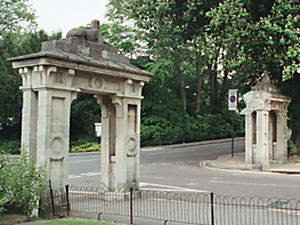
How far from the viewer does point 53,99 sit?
31.3ft

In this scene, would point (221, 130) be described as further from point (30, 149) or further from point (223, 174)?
point (30, 149)

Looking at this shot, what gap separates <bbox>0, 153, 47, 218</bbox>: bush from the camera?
855cm

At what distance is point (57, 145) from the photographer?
9.57 metres

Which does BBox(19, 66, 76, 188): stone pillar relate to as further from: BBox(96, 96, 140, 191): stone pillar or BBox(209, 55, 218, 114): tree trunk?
BBox(209, 55, 218, 114): tree trunk

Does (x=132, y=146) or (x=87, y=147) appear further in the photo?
(x=87, y=147)

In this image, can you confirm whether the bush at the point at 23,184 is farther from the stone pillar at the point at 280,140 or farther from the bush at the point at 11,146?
the bush at the point at 11,146

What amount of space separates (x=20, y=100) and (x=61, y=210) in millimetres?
20185

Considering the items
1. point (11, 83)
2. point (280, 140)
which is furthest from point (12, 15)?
point (280, 140)

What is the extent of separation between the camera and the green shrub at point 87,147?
30516 millimetres

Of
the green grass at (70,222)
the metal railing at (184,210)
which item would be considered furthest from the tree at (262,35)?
the green grass at (70,222)

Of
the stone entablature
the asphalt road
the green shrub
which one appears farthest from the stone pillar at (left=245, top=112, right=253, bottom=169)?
the green shrub

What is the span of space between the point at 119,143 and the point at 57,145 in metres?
2.45

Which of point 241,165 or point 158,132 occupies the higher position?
point 158,132

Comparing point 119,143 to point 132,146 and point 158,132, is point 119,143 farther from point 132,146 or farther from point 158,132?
point 158,132
